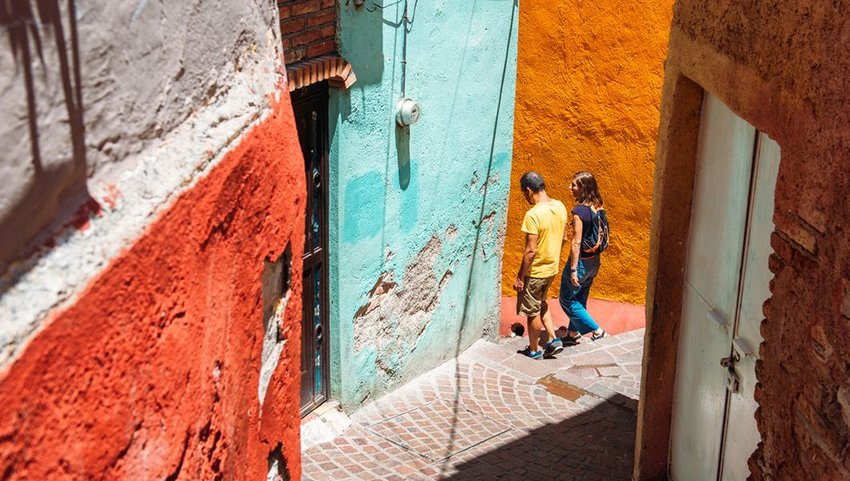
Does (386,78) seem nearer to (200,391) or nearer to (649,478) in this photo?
(649,478)

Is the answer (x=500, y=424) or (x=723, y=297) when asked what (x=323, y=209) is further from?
(x=723, y=297)

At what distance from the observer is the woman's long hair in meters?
9.02

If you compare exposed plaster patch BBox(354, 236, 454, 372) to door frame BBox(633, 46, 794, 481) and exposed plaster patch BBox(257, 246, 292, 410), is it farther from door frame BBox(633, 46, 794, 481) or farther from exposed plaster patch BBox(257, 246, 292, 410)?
exposed plaster patch BBox(257, 246, 292, 410)

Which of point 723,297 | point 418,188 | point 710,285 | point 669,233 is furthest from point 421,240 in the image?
point 723,297

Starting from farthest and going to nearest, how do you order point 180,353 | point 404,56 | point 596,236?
point 596,236, point 404,56, point 180,353

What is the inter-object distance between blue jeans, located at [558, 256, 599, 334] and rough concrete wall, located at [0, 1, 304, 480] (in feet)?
23.8

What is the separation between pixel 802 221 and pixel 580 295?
6168 mm

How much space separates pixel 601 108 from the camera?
980 cm

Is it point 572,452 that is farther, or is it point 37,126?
point 572,452

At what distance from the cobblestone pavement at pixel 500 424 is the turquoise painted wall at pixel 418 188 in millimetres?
293

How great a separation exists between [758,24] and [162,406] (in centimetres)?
290

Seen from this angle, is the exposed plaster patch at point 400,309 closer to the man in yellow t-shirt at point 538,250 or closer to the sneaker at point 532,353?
the man in yellow t-shirt at point 538,250

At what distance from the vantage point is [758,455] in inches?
156

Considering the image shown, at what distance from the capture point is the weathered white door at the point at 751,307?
4.11 meters
